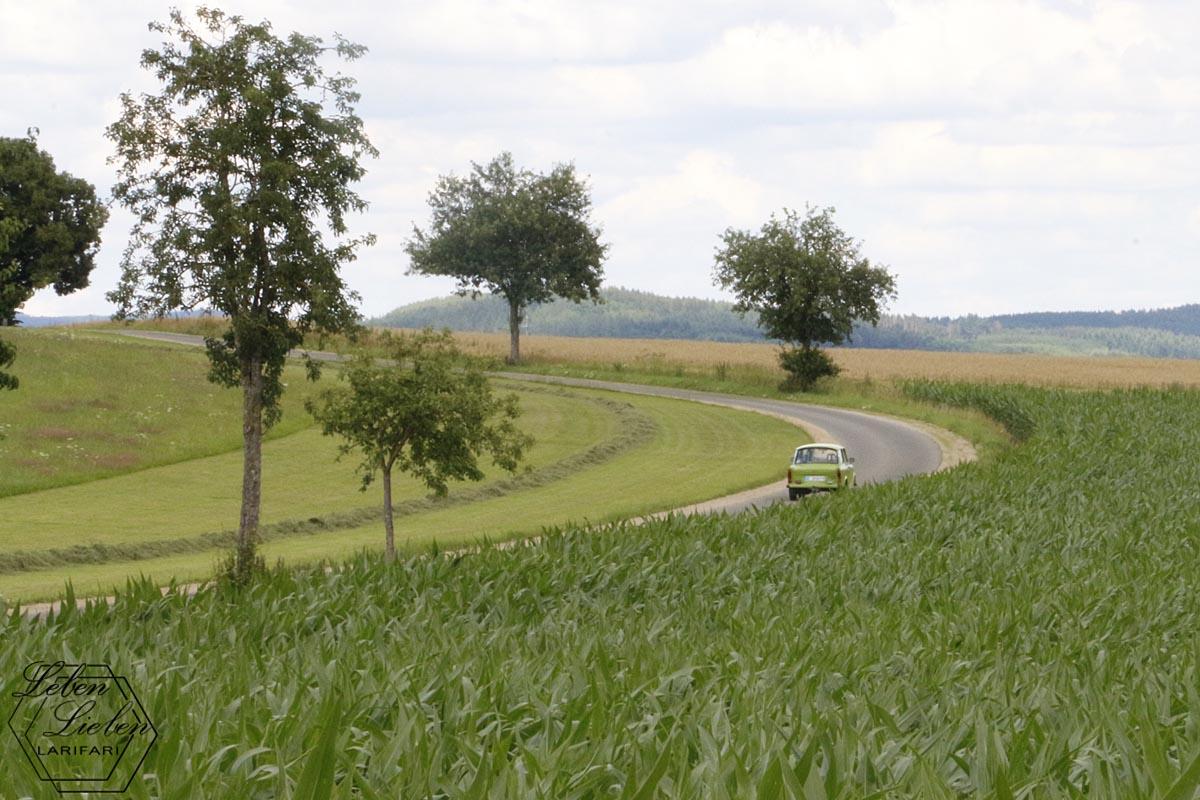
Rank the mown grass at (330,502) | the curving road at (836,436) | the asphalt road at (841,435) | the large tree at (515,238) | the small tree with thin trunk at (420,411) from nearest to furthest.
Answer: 1. the small tree with thin trunk at (420,411)
2. the mown grass at (330,502)
3. the curving road at (836,436)
4. the asphalt road at (841,435)
5. the large tree at (515,238)

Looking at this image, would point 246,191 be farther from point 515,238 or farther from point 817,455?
point 515,238

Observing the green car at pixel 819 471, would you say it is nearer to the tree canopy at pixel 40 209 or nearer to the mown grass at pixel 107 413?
the mown grass at pixel 107 413

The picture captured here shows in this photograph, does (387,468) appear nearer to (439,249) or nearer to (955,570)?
(955,570)

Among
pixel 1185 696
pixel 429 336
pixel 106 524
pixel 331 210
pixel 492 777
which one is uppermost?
pixel 331 210

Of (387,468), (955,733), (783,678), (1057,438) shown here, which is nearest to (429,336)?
(387,468)

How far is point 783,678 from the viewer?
355 inches

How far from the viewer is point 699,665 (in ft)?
30.0

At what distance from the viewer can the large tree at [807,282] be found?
65875mm

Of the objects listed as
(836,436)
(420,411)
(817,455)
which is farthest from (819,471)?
(836,436)

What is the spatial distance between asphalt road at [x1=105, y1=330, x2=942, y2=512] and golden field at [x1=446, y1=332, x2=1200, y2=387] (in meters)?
7.15

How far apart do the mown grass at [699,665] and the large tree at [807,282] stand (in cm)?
4466

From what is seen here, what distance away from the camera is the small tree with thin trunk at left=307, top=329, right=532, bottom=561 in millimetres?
29234

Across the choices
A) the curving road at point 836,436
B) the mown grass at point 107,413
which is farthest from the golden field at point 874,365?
the mown grass at point 107,413

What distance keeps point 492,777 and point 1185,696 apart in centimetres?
603
